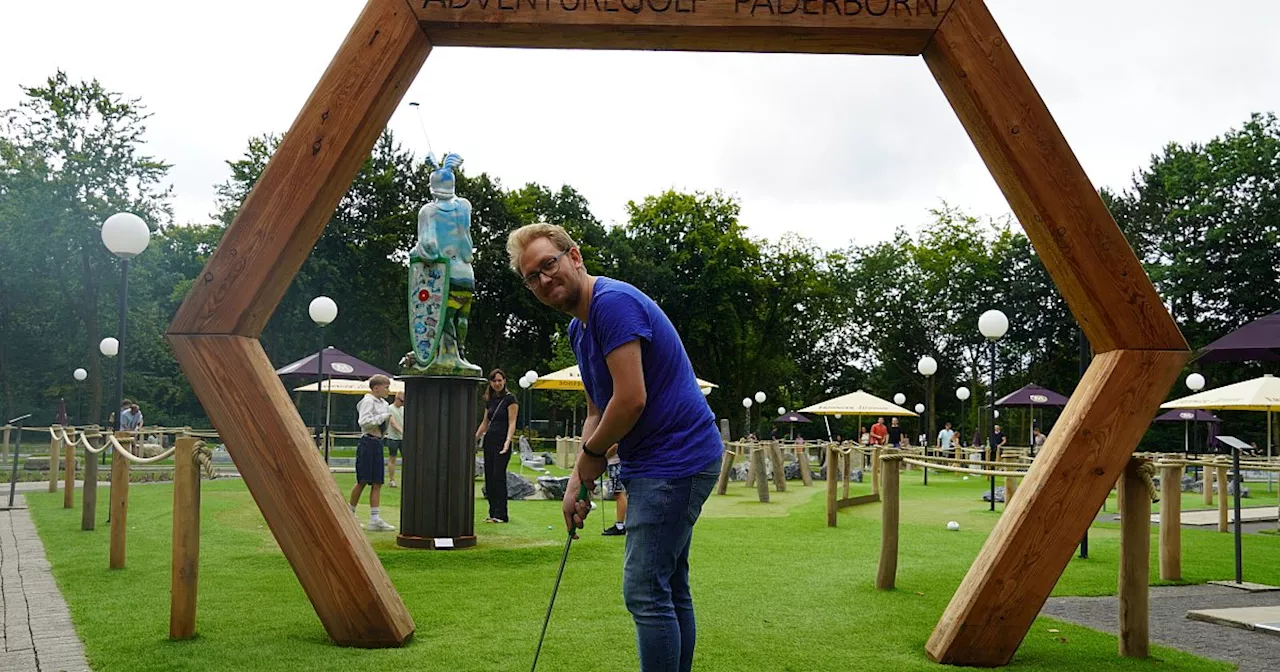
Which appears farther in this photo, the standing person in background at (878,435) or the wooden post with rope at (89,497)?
the standing person in background at (878,435)

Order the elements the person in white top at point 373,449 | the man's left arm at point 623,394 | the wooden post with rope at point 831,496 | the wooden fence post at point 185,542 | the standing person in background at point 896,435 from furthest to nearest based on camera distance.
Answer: the standing person in background at point 896,435, the wooden post with rope at point 831,496, the person in white top at point 373,449, the wooden fence post at point 185,542, the man's left arm at point 623,394

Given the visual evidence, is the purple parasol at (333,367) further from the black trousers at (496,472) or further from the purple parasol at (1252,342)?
the purple parasol at (1252,342)

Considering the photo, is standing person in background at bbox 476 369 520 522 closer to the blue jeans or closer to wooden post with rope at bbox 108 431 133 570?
wooden post with rope at bbox 108 431 133 570

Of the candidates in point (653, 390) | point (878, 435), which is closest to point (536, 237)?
point (653, 390)

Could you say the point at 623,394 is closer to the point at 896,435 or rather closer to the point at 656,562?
the point at 656,562

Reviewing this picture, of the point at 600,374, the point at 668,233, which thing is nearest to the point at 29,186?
the point at 668,233

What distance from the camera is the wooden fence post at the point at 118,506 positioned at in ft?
24.9

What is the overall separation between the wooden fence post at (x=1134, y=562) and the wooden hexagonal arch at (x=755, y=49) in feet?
1.64

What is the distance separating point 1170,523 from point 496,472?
6750mm

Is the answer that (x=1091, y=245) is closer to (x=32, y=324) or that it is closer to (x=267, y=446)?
(x=267, y=446)

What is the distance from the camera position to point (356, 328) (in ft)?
125

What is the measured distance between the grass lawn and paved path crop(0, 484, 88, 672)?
111 mm

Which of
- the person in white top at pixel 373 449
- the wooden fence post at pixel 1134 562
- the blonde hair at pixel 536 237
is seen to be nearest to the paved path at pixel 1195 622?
the wooden fence post at pixel 1134 562

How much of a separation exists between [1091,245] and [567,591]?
13.2 feet
